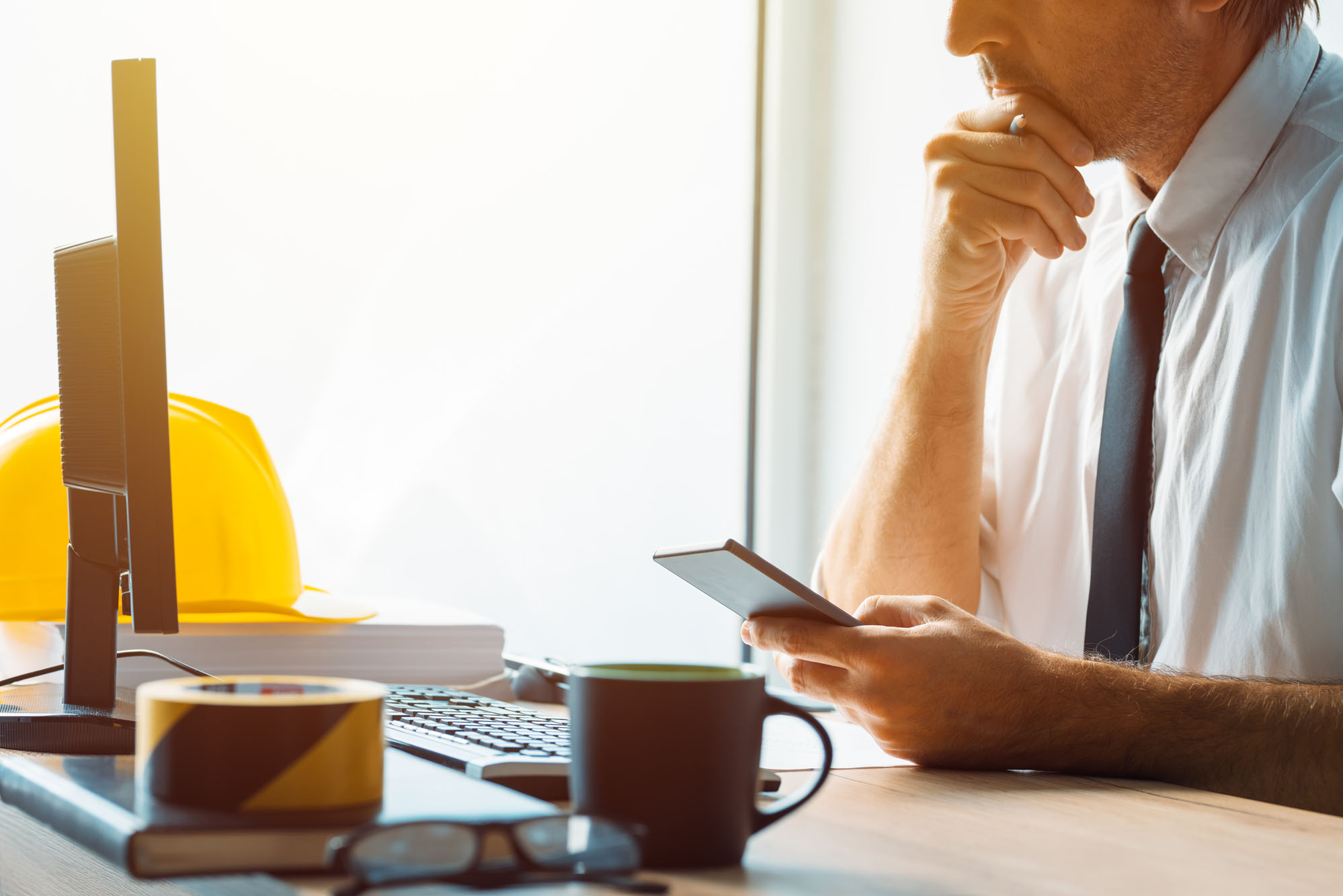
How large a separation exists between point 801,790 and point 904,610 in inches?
16.4

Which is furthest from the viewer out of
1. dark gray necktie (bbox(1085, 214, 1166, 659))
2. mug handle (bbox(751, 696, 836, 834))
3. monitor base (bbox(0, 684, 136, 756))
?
dark gray necktie (bbox(1085, 214, 1166, 659))

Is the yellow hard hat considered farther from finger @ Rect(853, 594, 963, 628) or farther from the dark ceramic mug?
the dark ceramic mug

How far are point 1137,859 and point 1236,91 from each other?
3.55ft

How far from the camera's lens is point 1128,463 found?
134 cm

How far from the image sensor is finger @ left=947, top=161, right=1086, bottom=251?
1.35 meters

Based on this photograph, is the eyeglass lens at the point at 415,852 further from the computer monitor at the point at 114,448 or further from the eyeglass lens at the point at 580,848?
the computer monitor at the point at 114,448

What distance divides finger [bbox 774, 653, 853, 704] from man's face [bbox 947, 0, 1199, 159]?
2.79ft

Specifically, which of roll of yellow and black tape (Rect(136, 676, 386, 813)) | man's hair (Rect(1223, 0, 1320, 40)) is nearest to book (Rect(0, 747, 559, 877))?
roll of yellow and black tape (Rect(136, 676, 386, 813))

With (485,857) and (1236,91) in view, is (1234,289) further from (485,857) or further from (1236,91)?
(485,857)

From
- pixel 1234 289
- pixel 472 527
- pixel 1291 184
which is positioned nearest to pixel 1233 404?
pixel 1234 289

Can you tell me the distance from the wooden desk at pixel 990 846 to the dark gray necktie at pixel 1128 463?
1.59ft

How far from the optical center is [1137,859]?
22.9 inches

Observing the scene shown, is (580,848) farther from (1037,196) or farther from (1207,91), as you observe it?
(1207,91)

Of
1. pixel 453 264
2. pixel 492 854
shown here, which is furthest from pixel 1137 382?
pixel 453 264
